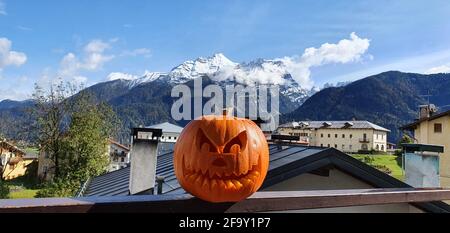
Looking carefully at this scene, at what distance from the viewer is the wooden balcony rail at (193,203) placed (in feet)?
4.70

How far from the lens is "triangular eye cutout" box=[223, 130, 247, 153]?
1.87 metres

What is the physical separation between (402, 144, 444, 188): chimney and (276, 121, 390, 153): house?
74210 millimetres

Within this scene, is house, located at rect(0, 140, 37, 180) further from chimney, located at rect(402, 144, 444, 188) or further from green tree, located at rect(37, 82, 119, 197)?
chimney, located at rect(402, 144, 444, 188)

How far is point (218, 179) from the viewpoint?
178 centimetres

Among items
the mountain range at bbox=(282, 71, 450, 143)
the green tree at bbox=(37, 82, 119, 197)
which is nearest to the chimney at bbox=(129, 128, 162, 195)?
the green tree at bbox=(37, 82, 119, 197)

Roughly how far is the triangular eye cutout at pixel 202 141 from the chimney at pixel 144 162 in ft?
10.4

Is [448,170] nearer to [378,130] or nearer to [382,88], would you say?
[378,130]

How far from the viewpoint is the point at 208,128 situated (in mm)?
1877

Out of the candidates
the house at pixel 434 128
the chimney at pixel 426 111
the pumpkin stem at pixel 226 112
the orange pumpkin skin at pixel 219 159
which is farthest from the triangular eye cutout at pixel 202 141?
the chimney at pixel 426 111

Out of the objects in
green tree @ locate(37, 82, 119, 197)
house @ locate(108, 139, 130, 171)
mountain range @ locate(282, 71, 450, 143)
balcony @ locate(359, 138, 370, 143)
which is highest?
mountain range @ locate(282, 71, 450, 143)

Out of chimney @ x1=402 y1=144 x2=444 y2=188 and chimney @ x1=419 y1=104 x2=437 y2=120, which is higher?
chimney @ x1=419 y1=104 x2=437 y2=120

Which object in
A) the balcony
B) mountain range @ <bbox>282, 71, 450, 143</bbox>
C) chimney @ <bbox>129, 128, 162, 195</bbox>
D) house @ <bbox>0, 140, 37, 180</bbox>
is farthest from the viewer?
mountain range @ <bbox>282, 71, 450, 143</bbox>

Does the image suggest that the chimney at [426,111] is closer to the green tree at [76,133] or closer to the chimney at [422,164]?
the chimney at [422,164]
